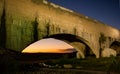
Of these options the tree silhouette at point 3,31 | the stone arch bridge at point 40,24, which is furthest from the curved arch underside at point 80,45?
the tree silhouette at point 3,31

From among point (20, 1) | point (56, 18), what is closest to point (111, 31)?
point (56, 18)

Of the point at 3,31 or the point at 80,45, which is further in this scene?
the point at 80,45

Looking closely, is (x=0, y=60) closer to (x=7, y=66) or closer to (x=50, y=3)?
(x=7, y=66)

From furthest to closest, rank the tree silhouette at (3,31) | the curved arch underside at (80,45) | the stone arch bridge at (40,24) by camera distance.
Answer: the curved arch underside at (80,45) → the stone arch bridge at (40,24) → the tree silhouette at (3,31)

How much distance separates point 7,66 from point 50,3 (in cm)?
794

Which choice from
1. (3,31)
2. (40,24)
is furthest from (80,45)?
(3,31)

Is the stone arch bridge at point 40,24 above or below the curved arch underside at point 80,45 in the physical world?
above

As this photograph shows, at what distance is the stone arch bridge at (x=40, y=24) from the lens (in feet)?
30.6

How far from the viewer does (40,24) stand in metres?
11.2

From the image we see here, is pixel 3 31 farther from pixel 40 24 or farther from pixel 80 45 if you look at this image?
pixel 80 45

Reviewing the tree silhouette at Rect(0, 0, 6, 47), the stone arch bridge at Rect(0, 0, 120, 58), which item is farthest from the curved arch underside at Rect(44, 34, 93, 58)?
the tree silhouette at Rect(0, 0, 6, 47)

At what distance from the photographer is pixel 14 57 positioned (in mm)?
5113

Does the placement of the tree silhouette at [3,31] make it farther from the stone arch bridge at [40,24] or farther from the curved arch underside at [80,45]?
the curved arch underside at [80,45]

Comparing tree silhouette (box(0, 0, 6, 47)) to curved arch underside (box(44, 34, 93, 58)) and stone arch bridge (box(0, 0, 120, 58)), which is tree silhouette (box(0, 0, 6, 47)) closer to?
stone arch bridge (box(0, 0, 120, 58))
